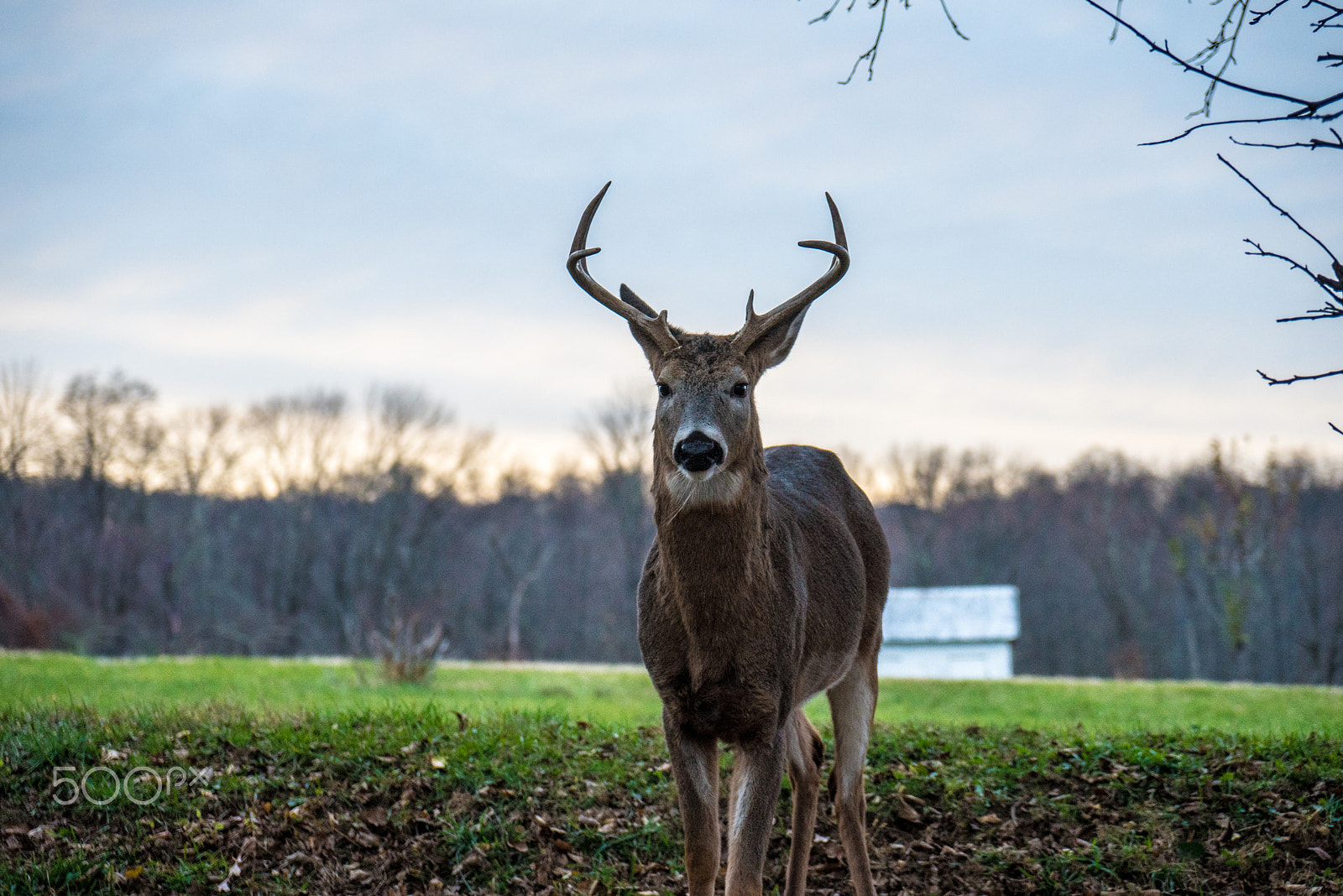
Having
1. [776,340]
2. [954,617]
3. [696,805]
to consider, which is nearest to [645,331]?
[776,340]

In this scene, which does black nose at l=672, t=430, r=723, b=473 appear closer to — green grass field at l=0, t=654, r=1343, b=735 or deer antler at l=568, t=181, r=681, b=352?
deer antler at l=568, t=181, r=681, b=352

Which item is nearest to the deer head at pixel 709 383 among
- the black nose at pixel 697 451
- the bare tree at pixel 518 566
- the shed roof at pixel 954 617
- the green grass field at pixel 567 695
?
the black nose at pixel 697 451

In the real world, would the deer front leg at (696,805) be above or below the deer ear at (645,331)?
below

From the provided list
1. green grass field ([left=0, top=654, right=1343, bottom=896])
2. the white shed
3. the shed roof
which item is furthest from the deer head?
the shed roof

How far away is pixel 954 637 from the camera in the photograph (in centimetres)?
3244

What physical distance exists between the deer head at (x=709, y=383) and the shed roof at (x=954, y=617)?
27.8 meters

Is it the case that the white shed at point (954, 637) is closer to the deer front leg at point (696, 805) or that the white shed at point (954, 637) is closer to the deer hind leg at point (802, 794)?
the deer hind leg at point (802, 794)

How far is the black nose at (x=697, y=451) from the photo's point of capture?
4.54 m

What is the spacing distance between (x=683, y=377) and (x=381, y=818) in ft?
11.9

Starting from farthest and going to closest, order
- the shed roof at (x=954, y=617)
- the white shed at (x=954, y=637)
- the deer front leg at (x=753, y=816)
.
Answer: the shed roof at (x=954, y=617) → the white shed at (x=954, y=637) → the deer front leg at (x=753, y=816)

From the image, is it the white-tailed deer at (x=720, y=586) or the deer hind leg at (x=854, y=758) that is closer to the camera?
the white-tailed deer at (x=720, y=586)

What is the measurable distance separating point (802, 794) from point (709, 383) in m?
2.65

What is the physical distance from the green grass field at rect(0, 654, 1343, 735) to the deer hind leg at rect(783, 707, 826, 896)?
11.7ft

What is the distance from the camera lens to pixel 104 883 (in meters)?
6.42
